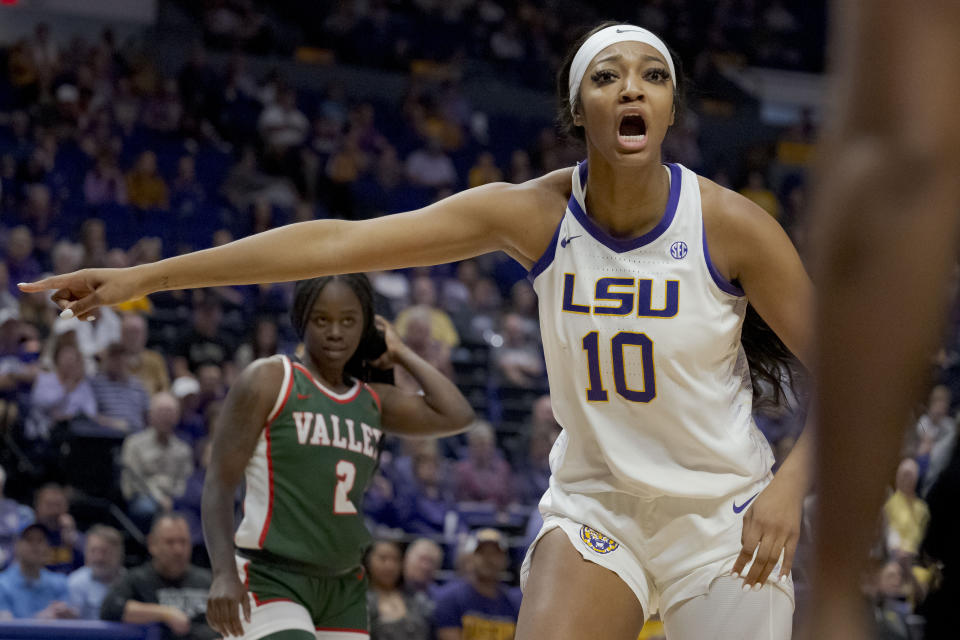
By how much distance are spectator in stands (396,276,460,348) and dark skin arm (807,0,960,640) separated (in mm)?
10757

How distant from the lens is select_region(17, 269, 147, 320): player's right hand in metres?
2.81

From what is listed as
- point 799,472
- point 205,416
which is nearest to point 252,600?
point 799,472

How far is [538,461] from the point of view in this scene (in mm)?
10281

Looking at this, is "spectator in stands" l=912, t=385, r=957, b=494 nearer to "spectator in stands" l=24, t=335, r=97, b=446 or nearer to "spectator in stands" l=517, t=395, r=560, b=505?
"spectator in stands" l=517, t=395, r=560, b=505

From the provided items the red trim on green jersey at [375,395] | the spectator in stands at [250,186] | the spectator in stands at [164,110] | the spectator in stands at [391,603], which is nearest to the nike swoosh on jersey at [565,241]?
the red trim on green jersey at [375,395]

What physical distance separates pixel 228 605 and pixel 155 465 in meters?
4.43

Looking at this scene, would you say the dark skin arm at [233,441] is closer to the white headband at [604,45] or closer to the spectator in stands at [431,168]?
the white headband at [604,45]

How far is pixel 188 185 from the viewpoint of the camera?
13.6 metres

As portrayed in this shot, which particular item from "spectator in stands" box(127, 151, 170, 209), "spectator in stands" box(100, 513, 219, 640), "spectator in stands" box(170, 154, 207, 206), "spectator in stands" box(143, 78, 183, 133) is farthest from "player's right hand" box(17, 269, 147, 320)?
"spectator in stands" box(143, 78, 183, 133)

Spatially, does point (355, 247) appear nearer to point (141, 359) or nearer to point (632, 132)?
Result: point (632, 132)

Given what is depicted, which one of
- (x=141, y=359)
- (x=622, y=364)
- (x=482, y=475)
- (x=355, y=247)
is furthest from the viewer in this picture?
(x=482, y=475)

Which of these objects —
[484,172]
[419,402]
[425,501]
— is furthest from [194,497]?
[484,172]

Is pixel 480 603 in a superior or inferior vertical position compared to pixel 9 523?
inferior

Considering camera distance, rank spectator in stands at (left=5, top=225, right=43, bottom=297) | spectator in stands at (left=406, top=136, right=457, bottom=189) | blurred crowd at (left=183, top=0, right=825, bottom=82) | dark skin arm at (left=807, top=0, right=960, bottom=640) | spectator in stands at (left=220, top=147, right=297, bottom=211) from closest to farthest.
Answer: dark skin arm at (left=807, top=0, right=960, bottom=640) → spectator in stands at (left=5, top=225, right=43, bottom=297) → spectator in stands at (left=220, top=147, right=297, bottom=211) → spectator in stands at (left=406, top=136, right=457, bottom=189) → blurred crowd at (left=183, top=0, right=825, bottom=82)
